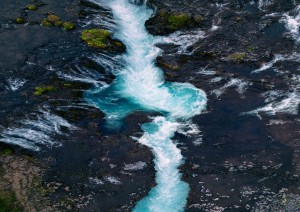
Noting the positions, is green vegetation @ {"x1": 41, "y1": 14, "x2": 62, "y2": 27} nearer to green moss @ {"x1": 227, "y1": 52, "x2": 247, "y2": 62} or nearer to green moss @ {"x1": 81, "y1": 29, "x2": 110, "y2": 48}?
green moss @ {"x1": 81, "y1": 29, "x2": 110, "y2": 48}

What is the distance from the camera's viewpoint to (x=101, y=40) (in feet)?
151

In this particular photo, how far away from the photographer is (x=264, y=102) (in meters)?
38.8

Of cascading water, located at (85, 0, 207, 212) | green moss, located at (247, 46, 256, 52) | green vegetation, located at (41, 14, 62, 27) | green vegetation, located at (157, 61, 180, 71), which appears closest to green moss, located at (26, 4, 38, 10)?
green vegetation, located at (41, 14, 62, 27)

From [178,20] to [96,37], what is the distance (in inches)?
363

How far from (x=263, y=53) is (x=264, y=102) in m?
7.44

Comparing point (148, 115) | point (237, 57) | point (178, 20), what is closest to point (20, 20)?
point (178, 20)

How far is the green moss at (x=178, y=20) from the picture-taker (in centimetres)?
4846

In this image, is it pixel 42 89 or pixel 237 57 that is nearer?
pixel 42 89

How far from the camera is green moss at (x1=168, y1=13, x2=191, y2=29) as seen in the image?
48456mm

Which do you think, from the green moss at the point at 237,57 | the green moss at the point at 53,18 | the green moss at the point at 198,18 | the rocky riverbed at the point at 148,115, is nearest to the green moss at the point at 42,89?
the rocky riverbed at the point at 148,115

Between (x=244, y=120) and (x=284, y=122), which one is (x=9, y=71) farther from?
(x=284, y=122)

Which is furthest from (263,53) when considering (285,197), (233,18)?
(285,197)

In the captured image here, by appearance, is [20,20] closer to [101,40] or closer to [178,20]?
[101,40]

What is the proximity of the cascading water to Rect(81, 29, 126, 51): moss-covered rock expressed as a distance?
108 cm
